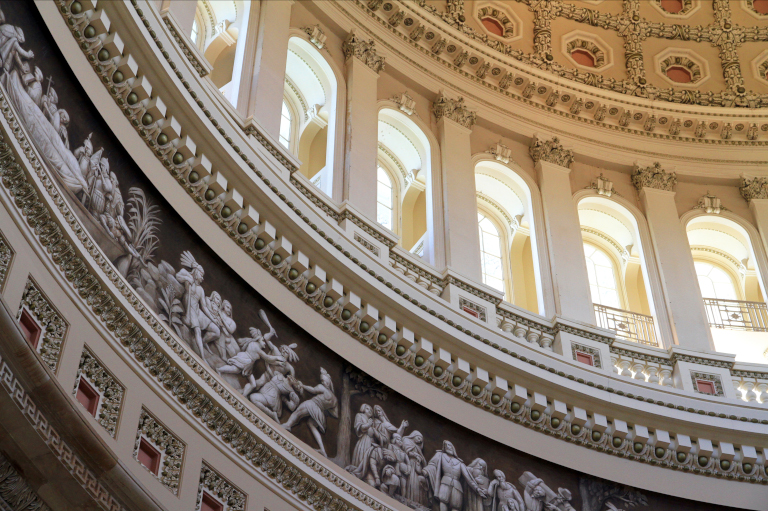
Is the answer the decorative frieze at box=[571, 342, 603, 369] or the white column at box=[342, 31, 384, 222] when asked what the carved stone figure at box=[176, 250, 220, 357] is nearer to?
the white column at box=[342, 31, 384, 222]

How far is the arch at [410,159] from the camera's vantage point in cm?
1603

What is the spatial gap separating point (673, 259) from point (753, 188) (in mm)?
2484

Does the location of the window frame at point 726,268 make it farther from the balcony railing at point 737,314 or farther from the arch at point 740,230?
the balcony railing at point 737,314

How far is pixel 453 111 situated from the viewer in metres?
17.0

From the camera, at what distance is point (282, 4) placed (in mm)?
15453

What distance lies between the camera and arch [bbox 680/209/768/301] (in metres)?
17.5

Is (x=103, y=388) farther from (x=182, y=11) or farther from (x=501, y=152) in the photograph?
(x=501, y=152)

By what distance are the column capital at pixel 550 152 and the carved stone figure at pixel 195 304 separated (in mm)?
8566

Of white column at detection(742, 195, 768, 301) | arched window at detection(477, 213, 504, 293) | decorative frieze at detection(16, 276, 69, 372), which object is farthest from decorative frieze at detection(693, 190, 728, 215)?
decorative frieze at detection(16, 276, 69, 372)

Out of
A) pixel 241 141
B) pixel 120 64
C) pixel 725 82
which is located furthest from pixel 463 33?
pixel 120 64

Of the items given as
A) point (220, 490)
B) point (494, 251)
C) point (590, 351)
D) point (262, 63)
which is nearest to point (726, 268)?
point (494, 251)

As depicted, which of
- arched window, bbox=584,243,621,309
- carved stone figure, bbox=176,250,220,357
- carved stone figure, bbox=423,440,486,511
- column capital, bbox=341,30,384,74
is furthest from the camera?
arched window, bbox=584,243,621,309

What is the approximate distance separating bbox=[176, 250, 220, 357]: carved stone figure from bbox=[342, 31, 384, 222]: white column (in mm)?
3671

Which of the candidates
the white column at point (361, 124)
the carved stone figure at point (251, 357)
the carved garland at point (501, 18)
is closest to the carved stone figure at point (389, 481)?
the carved stone figure at point (251, 357)
